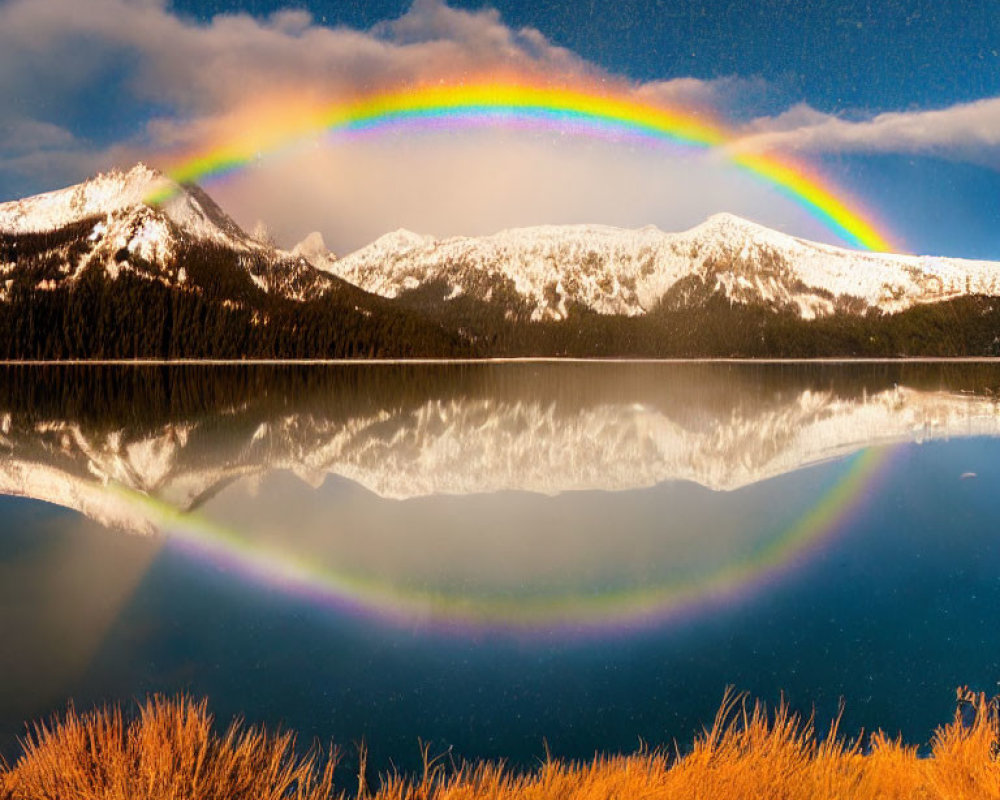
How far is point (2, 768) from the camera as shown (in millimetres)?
6047

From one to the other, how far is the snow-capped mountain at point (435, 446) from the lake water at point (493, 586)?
0.21 m

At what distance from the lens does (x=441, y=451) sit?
79.5 feet

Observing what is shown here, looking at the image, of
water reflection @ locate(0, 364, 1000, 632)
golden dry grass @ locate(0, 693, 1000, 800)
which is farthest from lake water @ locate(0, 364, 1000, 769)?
golden dry grass @ locate(0, 693, 1000, 800)

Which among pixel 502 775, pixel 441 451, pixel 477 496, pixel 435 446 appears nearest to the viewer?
pixel 502 775

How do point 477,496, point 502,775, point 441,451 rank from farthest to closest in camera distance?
point 441,451, point 477,496, point 502,775

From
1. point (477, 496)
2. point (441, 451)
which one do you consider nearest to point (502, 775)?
point (477, 496)

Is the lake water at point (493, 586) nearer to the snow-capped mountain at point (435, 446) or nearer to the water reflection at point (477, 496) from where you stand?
the water reflection at point (477, 496)

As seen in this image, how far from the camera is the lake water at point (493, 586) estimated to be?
26.1 feet

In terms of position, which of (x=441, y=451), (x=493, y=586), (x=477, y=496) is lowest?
(x=493, y=586)

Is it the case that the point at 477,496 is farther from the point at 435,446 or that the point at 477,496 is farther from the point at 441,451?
the point at 435,446

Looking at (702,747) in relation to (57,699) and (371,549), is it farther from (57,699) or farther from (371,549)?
(371,549)

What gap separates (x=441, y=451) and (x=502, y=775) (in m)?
17.8

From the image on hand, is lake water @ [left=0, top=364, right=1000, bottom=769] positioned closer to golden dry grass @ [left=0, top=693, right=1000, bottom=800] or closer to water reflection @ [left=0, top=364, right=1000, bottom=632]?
water reflection @ [left=0, top=364, right=1000, bottom=632]

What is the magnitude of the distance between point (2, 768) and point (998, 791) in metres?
7.62
